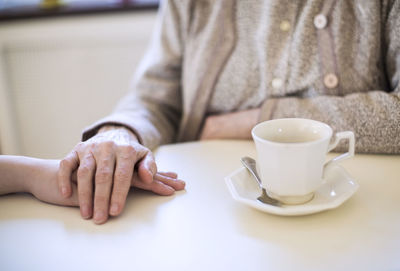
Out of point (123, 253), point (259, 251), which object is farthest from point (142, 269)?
point (259, 251)

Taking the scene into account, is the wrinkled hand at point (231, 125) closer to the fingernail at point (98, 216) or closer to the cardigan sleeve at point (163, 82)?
the cardigan sleeve at point (163, 82)

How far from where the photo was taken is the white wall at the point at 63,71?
5.72 ft

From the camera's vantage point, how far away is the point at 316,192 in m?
0.63

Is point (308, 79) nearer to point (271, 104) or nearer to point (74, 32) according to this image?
point (271, 104)

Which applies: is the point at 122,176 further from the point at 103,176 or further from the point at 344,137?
the point at 344,137

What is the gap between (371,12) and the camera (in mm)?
834

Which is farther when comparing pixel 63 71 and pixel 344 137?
pixel 63 71

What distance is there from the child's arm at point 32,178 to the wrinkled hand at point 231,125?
15.6 inches

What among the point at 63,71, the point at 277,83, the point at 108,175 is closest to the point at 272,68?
the point at 277,83

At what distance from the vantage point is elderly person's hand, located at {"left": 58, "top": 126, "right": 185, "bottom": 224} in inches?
24.5

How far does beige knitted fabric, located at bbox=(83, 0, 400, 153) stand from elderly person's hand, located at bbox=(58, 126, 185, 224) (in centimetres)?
16

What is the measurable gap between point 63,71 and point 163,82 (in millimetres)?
885

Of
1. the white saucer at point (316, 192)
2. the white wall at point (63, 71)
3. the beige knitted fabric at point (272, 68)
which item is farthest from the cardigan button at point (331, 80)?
the white wall at point (63, 71)

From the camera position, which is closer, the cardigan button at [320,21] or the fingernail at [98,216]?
the fingernail at [98,216]
